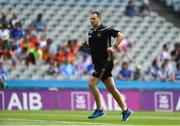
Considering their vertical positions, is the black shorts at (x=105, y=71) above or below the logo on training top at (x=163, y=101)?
above

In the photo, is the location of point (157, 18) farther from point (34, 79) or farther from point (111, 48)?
point (111, 48)

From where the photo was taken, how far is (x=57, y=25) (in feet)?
99.3

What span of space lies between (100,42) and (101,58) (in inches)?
13.7

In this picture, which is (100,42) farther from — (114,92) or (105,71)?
(114,92)

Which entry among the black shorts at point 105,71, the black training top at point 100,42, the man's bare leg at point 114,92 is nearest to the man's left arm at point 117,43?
the black training top at point 100,42

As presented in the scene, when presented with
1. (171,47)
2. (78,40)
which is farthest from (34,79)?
(171,47)

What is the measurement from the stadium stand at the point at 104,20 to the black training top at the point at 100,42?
1164 centimetres

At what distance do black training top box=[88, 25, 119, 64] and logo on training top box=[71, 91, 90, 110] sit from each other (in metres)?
7.84

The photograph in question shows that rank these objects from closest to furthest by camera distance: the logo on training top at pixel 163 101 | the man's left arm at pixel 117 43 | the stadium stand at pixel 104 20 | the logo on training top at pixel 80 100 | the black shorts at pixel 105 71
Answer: the man's left arm at pixel 117 43 → the black shorts at pixel 105 71 → the logo on training top at pixel 80 100 → the logo on training top at pixel 163 101 → the stadium stand at pixel 104 20

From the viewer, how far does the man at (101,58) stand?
16188 mm

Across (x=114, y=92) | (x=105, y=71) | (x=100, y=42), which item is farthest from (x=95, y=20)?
(x=114, y=92)

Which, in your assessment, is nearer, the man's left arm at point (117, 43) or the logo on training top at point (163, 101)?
the man's left arm at point (117, 43)

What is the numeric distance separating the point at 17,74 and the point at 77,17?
19.7ft

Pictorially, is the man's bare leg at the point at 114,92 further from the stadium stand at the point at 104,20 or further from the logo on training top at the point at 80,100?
the stadium stand at the point at 104,20
